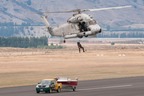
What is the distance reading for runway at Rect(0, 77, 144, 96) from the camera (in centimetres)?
7175

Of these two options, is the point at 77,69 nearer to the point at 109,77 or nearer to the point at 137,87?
the point at 109,77

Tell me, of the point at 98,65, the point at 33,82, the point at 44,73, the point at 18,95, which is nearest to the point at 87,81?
the point at 33,82

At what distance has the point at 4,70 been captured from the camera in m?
111

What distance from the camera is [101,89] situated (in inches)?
3073

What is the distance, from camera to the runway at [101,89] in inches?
2825

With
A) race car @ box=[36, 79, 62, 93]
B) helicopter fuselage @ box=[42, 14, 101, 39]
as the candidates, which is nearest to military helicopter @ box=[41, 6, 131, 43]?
helicopter fuselage @ box=[42, 14, 101, 39]

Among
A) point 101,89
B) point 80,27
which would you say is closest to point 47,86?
point 101,89

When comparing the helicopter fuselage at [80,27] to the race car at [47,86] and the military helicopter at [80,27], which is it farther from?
the race car at [47,86]

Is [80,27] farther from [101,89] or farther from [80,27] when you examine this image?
[101,89]

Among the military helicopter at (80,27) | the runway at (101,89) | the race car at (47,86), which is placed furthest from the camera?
the military helicopter at (80,27)

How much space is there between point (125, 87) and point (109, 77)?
1766cm

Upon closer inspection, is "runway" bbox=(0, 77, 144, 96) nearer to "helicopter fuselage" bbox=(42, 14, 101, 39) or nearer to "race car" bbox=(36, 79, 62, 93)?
"race car" bbox=(36, 79, 62, 93)

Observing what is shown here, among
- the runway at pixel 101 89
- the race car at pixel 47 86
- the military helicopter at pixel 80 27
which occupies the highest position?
the military helicopter at pixel 80 27

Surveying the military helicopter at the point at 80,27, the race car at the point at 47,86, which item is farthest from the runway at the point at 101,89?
the military helicopter at the point at 80,27
